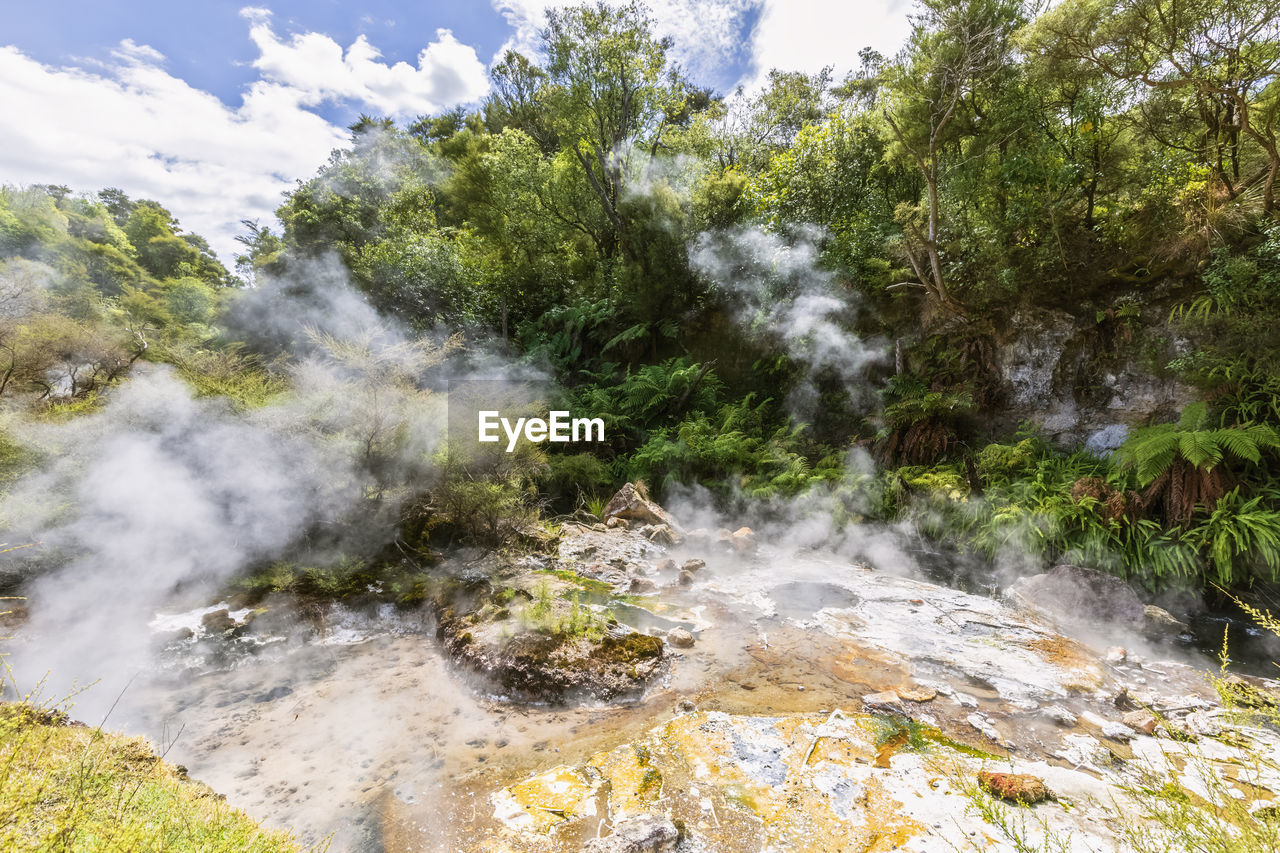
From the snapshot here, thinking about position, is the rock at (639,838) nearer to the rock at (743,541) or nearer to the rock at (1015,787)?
the rock at (1015,787)

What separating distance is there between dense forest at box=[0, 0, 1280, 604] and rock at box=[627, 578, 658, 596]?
5.89 ft

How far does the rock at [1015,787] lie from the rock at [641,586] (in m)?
3.83

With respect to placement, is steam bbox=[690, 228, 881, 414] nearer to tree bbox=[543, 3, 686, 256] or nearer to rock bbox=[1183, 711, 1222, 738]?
tree bbox=[543, 3, 686, 256]

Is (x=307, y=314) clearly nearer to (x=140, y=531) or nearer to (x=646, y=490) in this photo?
(x=140, y=531)

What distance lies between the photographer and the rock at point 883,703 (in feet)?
11.4

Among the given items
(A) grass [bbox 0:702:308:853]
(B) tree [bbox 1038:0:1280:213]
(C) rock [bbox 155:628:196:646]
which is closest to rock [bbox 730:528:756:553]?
(A) grass [bbox 0:702:308:853]

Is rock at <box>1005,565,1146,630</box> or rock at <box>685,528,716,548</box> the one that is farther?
rock at <box>685,528,716,548</box>

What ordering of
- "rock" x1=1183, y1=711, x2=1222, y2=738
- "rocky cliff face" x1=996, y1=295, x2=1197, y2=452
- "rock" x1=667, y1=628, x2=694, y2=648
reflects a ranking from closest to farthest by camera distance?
"rock" x1=1183, y1=711, x2=1222, y2=738, "rock" x1=667, y1=628, x2=694, y2=648, "rocky cliff face" x1=996, y1=295, x2=1197, y2=452

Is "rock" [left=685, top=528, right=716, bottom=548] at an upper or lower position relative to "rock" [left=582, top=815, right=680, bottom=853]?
lower

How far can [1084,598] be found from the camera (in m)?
4.95

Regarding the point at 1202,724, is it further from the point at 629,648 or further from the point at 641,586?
the point at 641,586

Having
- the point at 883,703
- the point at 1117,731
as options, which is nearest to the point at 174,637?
the point at 883,703

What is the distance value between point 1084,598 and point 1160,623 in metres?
0.58

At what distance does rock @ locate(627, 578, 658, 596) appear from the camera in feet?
19.7
